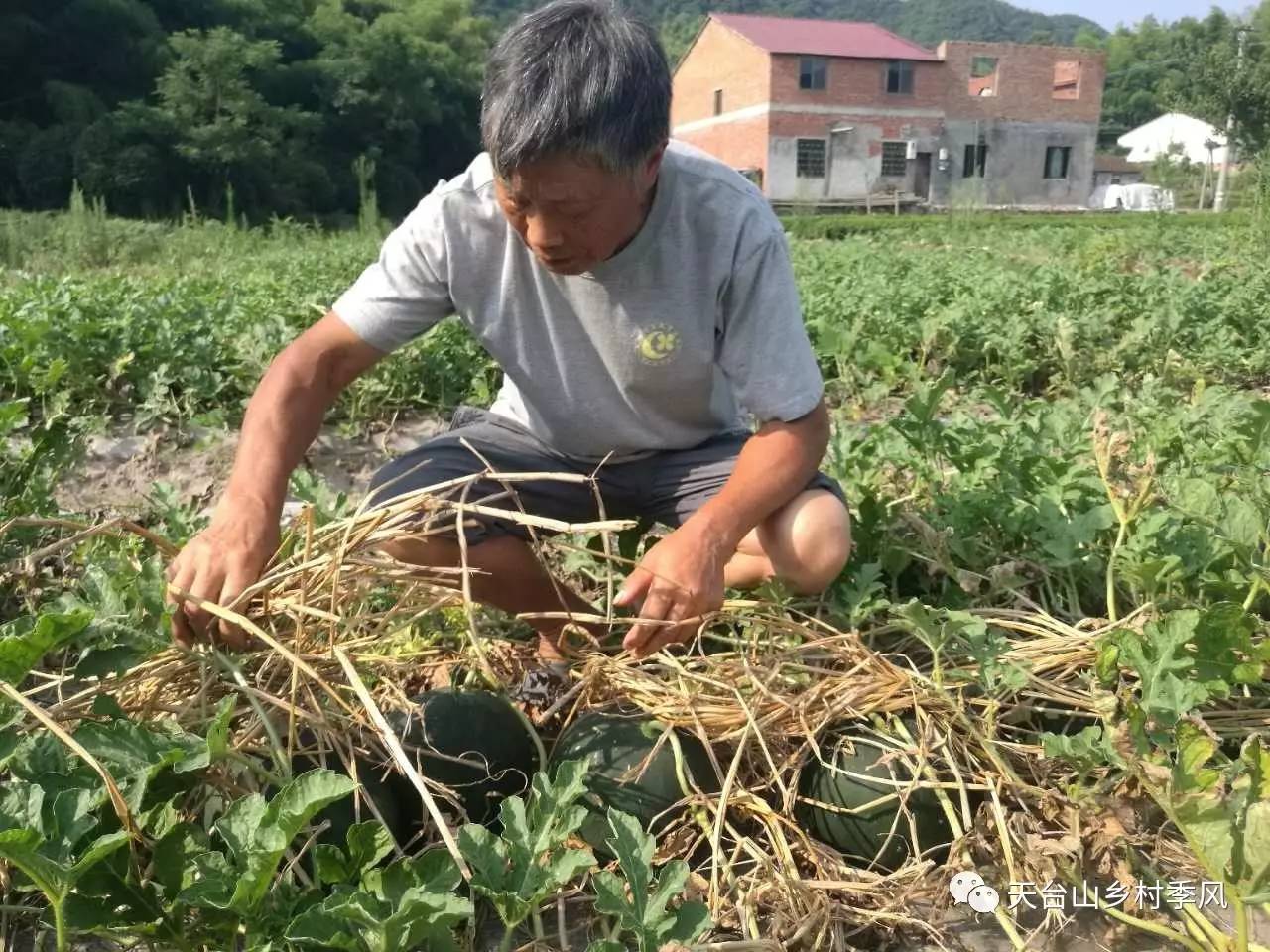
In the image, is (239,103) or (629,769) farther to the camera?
(239,103)

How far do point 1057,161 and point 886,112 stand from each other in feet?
24.8

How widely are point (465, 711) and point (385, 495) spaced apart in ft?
2.14

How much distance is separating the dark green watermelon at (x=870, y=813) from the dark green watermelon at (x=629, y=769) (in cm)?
19

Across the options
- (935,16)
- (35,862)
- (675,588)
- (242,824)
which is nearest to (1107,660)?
(675,588)

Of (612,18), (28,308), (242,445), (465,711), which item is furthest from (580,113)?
(28,308)

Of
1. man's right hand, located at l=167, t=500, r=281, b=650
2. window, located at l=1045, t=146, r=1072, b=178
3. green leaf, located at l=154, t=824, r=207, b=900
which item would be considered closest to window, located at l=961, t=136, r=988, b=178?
window, located at l=1045, t=146, r=1072, b=178

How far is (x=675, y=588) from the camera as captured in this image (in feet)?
5.77

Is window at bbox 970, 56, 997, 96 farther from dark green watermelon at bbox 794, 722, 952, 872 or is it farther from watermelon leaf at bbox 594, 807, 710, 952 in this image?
watermelon leaf at bbox 594, 807, 710, 952

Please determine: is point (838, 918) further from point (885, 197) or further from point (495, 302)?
point (885, 197)

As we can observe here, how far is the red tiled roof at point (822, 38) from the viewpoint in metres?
36.7

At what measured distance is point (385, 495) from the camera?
2.34 m

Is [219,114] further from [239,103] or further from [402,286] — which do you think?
[402,286]

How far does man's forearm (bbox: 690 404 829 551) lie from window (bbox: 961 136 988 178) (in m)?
39.7

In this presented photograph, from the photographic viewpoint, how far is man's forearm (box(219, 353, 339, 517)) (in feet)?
6.18
